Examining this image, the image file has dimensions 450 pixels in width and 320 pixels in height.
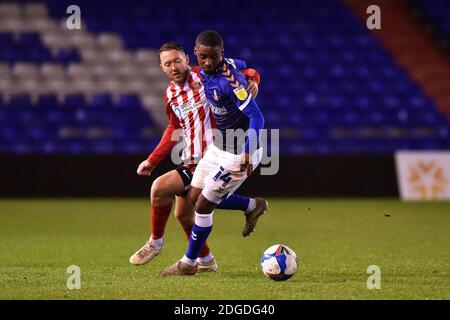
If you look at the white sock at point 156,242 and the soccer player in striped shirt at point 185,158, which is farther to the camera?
the white sock at point 156,242

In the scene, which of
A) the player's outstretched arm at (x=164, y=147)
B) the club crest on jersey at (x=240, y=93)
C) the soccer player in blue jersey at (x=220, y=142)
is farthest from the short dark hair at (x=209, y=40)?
the player's outstretched arm at (x=164, y=147)

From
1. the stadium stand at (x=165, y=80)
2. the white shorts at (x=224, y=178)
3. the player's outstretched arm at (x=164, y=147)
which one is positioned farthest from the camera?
the stadium stand at (x=165, y=80)

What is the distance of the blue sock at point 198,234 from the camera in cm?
644

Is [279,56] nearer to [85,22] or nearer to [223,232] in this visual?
[85,22]

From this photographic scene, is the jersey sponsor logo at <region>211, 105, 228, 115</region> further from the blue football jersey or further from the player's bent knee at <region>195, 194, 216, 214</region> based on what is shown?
the player's bent knee at <region>195, 194, 216, 214</region>

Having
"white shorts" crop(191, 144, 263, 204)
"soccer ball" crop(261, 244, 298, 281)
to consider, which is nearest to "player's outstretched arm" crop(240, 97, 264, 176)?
"white shorts" crop(191, 144, 263, 204)

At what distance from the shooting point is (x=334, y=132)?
17.0m

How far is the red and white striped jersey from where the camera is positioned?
689cm

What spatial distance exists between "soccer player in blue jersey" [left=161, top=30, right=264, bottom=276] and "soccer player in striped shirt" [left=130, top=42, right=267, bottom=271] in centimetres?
19

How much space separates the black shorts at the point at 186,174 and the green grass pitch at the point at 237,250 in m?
0.70

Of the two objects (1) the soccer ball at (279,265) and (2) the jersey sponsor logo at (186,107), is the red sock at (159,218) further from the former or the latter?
(1) the soccer ball at (279,265)

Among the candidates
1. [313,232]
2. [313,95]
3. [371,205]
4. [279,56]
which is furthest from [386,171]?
[313,232]

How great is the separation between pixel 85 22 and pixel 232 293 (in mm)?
13569

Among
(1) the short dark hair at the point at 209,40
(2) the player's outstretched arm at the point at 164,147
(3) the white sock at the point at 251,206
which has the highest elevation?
(1) the short dark hair at the point at 209,40
